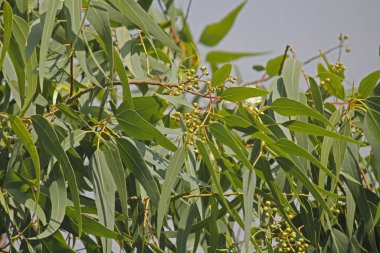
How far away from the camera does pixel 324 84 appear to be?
5.83ft

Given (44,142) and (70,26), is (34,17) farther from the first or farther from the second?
(44,142)

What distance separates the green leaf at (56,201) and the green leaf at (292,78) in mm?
462

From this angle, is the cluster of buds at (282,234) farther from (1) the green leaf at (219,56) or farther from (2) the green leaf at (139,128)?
(1) the green leaf at (219,56)

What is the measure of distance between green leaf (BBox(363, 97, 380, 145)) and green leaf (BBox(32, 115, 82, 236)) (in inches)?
23.7

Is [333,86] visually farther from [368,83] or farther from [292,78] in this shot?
[292,78]

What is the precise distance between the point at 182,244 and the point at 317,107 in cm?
40

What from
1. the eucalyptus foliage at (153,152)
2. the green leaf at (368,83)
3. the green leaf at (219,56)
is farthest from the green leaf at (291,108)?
the green leaf at (219,56)

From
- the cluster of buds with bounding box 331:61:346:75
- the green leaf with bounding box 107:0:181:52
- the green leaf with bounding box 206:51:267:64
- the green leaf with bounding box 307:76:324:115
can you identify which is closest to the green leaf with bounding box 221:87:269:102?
the green leaf with bounding box 107:0:181:52

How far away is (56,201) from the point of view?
122 cm

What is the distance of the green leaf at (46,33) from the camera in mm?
1118

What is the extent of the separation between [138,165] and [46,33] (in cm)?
28

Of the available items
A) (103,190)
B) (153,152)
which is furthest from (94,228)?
(153,152)

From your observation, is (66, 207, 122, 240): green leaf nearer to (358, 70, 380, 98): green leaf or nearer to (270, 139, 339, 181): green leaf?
(270, 139, 339, 181): green leaf

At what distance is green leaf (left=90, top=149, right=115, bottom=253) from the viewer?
4.03ft
